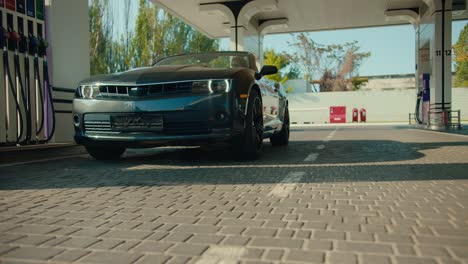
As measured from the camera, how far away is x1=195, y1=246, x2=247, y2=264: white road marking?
194cm

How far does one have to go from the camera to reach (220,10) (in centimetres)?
1841

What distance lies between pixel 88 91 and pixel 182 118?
53.3 inches

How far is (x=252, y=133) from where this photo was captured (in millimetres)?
5582

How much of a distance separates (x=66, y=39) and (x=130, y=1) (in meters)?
25.6

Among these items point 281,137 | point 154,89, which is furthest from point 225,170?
point 281,137

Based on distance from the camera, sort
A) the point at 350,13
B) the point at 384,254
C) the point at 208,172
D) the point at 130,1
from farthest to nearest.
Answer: the point at 130,1 → the point at 350,13 → the point at 208,172 → the point at 384,254

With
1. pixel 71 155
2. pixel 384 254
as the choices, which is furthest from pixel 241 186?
pixel 71 155

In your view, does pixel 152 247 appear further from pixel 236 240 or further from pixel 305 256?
pixel 305 256

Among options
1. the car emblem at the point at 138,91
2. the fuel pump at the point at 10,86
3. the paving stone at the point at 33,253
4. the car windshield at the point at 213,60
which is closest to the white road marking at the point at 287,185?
the paving stone at the point at 33,253

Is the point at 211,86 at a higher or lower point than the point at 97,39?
lower

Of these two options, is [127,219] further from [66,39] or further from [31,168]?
[66,39]

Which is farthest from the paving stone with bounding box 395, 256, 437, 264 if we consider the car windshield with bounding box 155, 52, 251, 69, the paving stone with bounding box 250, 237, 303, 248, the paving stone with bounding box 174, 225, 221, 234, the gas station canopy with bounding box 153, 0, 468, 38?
the gas station canopy with bounding box 153, 0, 468, 38

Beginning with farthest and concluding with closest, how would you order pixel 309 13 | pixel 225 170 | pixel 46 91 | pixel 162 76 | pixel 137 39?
1. pixel 137 39
2. pixel 309 13
3. pixel 46 91
4. pixel 162 76
5. pixel 225 170

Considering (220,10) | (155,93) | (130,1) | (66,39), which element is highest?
(130,1)
